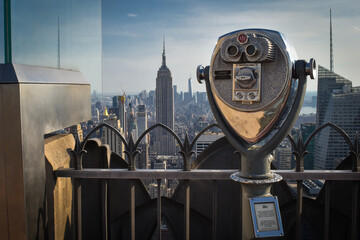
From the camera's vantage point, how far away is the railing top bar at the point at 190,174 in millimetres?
2512

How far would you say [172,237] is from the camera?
2.86 m

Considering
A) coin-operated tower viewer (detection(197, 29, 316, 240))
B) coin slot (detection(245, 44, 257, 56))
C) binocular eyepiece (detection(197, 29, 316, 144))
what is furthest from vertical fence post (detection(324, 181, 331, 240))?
coin slot (detection(245, 44, 257, 56))

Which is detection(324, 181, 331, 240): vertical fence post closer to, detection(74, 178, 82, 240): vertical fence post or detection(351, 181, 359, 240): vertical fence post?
detection(351, 181, 359, 240): vertical fence post

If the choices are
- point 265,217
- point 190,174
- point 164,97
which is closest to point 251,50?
point 265,217

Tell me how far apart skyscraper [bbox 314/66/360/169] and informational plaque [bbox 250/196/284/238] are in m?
1.01

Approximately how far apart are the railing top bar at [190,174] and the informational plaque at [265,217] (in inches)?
24.3

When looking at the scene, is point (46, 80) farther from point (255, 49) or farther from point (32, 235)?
point (255, 49)

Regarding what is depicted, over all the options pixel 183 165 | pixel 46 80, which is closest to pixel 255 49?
pixel 183 165

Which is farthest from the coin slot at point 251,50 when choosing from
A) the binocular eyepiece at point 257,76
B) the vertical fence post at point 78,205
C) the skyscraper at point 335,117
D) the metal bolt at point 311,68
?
the vertical fence post at point 78,205

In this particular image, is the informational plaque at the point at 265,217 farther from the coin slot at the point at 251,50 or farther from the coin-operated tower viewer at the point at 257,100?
the coin slot at the point at 251,50

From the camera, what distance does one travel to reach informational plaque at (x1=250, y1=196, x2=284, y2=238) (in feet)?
6.23

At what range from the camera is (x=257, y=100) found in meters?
1.84

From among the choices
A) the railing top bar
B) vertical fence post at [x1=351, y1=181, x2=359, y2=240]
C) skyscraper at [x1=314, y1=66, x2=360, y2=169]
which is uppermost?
skyscraper at [x1=314, y1=66, x2=360, y2=169]

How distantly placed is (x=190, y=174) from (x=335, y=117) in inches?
268
